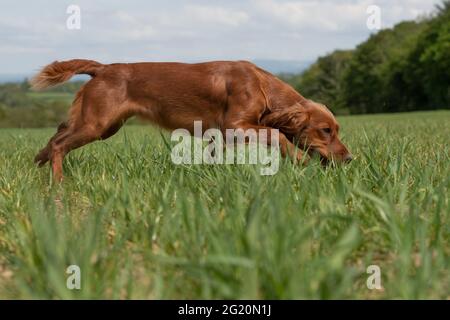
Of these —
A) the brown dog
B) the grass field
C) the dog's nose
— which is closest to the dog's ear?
the brown dog

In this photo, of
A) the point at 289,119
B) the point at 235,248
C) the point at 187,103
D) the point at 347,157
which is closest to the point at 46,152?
the point at 187,103

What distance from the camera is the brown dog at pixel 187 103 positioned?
4473 mm

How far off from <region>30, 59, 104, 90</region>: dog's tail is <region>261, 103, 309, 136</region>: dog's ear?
1452 mm

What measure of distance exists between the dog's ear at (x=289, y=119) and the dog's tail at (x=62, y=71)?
1.45 meters

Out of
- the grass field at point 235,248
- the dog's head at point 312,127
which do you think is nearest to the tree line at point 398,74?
the dog's head at point 312,127

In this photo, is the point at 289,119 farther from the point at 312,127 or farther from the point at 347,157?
the point at 347,157

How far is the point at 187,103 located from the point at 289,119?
85cm

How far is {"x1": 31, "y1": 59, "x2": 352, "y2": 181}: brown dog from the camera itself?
4473mm

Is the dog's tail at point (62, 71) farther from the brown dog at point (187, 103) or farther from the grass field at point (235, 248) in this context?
the grass field at point (235, 248)

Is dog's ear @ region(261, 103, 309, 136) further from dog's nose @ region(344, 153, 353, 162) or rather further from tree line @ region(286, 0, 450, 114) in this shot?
tree line @ region(286, 0, 450, 114)

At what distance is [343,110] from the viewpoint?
60.3 m

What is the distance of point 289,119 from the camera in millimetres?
4582
